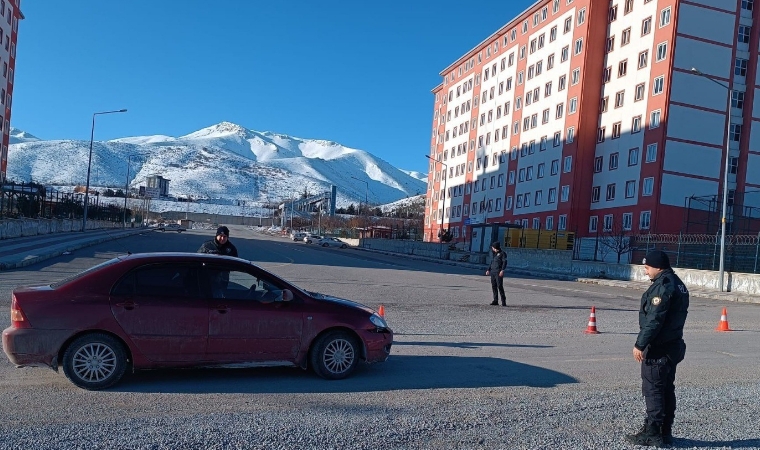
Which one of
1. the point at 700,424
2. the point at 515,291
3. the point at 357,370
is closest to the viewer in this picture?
the point at 700,424

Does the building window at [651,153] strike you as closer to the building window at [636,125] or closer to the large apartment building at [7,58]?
the building window at [636,125]

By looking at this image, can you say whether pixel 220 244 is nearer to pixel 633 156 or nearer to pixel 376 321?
pixel 376 321

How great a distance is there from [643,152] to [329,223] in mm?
103035

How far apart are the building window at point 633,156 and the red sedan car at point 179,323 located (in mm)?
49365

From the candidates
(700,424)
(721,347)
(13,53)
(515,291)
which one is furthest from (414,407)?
(13,53)

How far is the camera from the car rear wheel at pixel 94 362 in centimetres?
688

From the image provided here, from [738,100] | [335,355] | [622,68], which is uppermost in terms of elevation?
[622,68]

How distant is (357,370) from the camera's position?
27.8 ft

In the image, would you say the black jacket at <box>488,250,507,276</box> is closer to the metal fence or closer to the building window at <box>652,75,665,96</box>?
the metal fence

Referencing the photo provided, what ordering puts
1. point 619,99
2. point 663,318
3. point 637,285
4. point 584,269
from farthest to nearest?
point 619,99, point 584,269, point 637,285, point 663,318

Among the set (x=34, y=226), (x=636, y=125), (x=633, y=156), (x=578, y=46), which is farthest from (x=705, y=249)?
(x=34, y=226)

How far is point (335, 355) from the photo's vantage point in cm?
785

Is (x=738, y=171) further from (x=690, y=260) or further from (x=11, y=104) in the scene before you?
(x=11, y=104)

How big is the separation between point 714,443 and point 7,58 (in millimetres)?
74563
